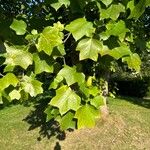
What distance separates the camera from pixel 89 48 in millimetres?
2275

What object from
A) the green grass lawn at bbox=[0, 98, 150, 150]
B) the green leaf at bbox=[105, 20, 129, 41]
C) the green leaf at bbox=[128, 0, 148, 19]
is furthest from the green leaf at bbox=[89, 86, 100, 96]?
the green grass lawn at bbox=[0, 98, 150, 150]

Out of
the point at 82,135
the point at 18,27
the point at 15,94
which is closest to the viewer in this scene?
the point at 15,94

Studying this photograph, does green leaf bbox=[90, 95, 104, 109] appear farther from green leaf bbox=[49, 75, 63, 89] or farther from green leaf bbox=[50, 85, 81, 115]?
green leaf bbox=[49, 75, 63, 89]

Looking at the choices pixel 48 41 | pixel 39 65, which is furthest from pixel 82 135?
pixel 48 41

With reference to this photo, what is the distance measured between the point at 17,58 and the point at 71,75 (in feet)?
1.10

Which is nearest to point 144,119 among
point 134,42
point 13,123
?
point 13,123

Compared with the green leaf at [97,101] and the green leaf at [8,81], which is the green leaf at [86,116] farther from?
the green leaf at [8,81]

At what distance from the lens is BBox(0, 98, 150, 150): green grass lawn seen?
1157 cm

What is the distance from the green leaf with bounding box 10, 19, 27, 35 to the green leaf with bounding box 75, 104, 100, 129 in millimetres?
594

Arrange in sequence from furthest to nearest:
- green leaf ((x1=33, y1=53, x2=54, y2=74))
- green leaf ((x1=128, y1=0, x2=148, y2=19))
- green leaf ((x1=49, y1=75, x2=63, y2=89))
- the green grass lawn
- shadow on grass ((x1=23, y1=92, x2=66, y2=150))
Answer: shadow on grass ((x1=23, y1=92, x2=66, y2=150))
the green grass lawn
green leaf ((x1=49, y1=75, x2=63, y2=89))
green leaf ((x1=33, y1=53, x2=54, y2=74))
green leaf ((x1=128, y1=0, x2=148, y2=19))

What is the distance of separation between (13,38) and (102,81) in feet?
33.0

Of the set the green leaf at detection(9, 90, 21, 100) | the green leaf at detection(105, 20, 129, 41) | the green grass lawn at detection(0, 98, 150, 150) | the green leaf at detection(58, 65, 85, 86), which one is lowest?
the green grass lawn at detection(0, 98, 150, 150)

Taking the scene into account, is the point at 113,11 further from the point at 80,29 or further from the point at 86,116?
the point at 86,116

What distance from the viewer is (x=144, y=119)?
14.0 m
